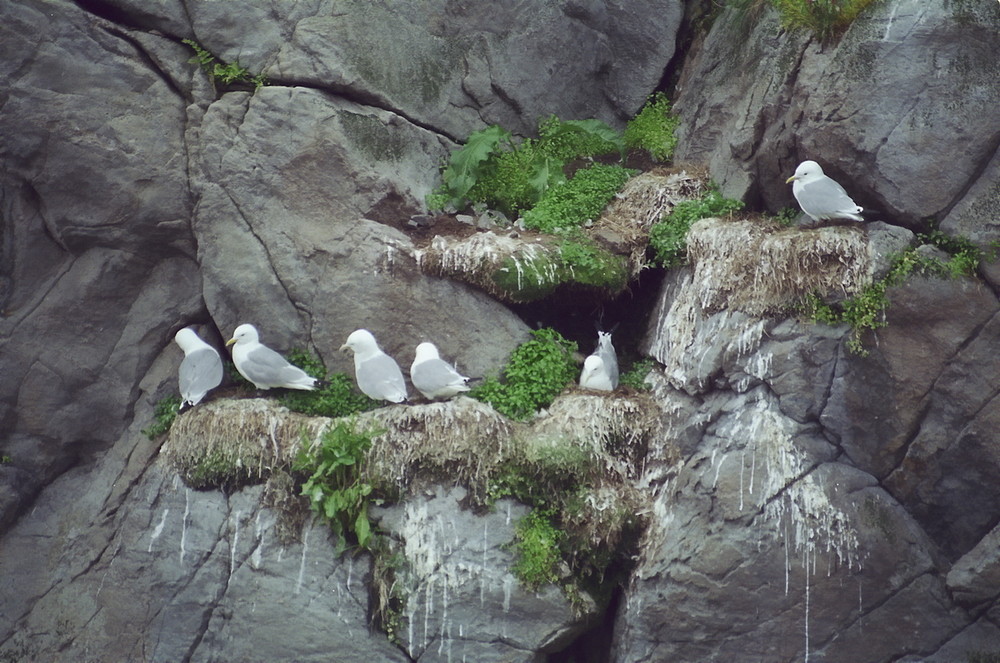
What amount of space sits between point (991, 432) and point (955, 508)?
648mm

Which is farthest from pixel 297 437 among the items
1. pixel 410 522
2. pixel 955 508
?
pixel 955 508

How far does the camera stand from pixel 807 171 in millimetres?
8336

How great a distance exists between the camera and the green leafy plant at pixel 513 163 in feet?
32.6

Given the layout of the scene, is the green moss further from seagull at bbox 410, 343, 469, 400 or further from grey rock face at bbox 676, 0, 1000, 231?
grey rock face at bbox 676, 0, 1000, 231

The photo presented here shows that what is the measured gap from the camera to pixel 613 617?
838cm

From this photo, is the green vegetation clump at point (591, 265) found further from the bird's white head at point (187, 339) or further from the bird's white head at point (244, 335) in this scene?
the bird's white head at point (187, 339)

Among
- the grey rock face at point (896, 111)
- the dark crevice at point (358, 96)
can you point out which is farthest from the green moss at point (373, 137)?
the grey rock face at point (896, 111)

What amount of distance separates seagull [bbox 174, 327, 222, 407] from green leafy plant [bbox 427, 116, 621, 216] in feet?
8.23

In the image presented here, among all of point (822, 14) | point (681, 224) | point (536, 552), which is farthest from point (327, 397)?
point (822, 14)

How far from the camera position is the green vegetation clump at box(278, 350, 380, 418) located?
8.95 meters

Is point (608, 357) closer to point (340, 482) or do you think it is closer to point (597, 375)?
point (597, 375)

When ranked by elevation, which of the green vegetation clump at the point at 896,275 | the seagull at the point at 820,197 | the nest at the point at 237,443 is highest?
the seagull at the point at 820,197

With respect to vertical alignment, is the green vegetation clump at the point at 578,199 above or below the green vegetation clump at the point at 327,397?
above

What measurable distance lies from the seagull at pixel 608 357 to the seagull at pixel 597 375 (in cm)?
3
